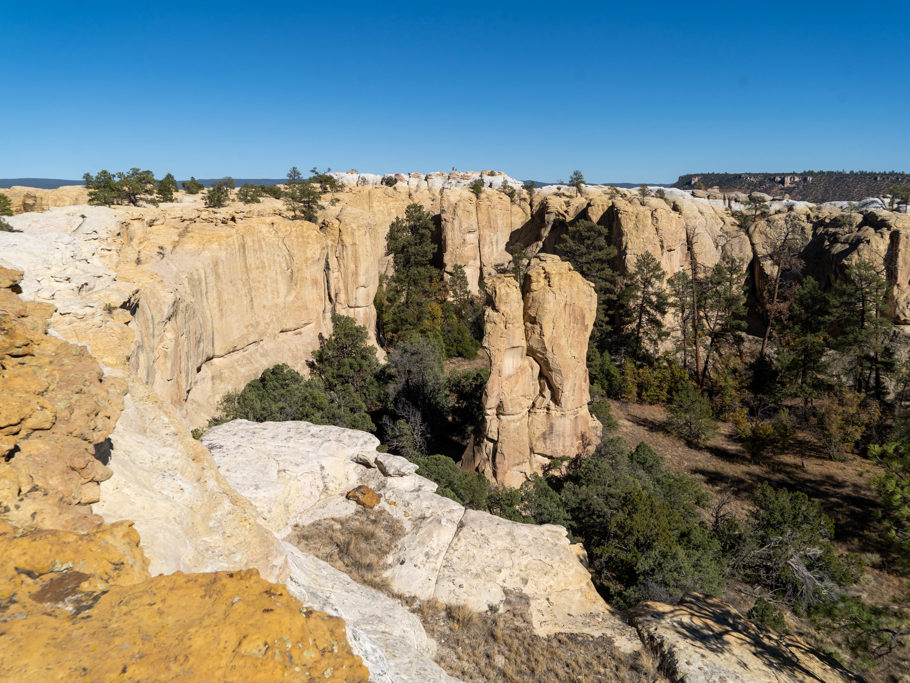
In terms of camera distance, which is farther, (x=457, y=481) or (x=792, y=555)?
(x=457, y=481)

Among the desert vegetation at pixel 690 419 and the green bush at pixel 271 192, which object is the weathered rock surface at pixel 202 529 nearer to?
the desert vegetation at pixel 690 419

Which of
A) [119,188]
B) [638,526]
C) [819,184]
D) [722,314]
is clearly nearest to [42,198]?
[119,188]

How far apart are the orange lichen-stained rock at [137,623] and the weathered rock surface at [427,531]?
6.66 metres

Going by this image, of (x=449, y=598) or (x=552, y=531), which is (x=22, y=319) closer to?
(x=449, y=598)

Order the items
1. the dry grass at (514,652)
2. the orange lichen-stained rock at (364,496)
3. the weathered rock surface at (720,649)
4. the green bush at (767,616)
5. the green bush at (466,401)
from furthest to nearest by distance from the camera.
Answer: the green bush at (466,401) < the orange lichen-stained rock at (364,496) < the green bush at (767,616) < the weathered rock surface at (720,649) < the dry grass at (514,652)

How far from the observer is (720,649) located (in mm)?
9367

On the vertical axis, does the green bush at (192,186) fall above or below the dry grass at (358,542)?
above

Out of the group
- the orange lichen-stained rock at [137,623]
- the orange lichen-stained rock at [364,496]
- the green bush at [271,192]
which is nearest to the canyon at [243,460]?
the orange lichen-stained rock at [137,623]

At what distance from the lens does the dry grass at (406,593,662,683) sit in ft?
28.5

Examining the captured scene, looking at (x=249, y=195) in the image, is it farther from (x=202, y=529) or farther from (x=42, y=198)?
(x=202, y=529)

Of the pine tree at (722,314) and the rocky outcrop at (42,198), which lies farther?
the pine tree at (722,314)

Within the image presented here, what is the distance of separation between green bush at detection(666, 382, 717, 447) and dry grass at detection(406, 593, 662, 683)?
17499 millimetres

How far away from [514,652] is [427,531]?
10.6 ft

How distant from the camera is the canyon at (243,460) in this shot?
410 centimetres
